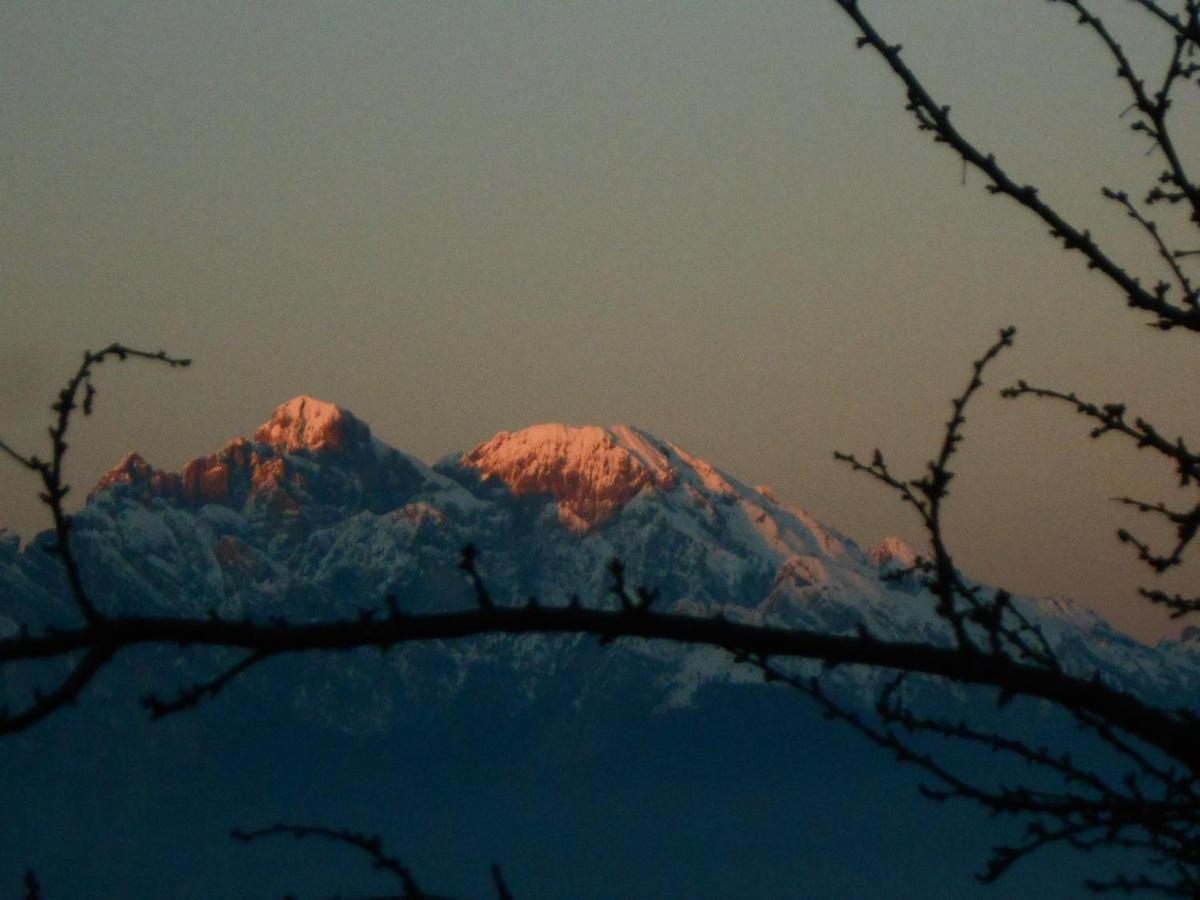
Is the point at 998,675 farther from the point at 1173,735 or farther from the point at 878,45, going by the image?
the point at 878,45

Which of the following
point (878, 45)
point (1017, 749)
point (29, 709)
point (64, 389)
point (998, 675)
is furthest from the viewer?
point (1017, 749)

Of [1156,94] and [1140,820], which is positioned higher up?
[1156,94]

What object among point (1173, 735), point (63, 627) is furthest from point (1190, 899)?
point (63, 627)

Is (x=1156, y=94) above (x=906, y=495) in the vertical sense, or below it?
above

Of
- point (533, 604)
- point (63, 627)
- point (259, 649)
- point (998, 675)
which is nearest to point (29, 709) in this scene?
point (63, 627)

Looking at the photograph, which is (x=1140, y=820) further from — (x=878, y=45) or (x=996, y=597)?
(x=878, y=45)

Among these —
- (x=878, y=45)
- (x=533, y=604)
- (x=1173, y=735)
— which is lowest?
(x=533, y=604)

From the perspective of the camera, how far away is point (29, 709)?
16.1 ft

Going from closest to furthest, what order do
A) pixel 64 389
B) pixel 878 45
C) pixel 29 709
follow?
pixel 29 709 → pixel 64 389 → pixel 878 45

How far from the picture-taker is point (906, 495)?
7754mm

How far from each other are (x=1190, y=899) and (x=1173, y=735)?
5.71ft

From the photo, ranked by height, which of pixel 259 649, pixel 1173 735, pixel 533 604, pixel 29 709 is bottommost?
pixel 29 709

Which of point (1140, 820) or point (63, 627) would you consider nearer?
point (63, 627)

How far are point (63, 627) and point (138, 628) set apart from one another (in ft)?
0.61
